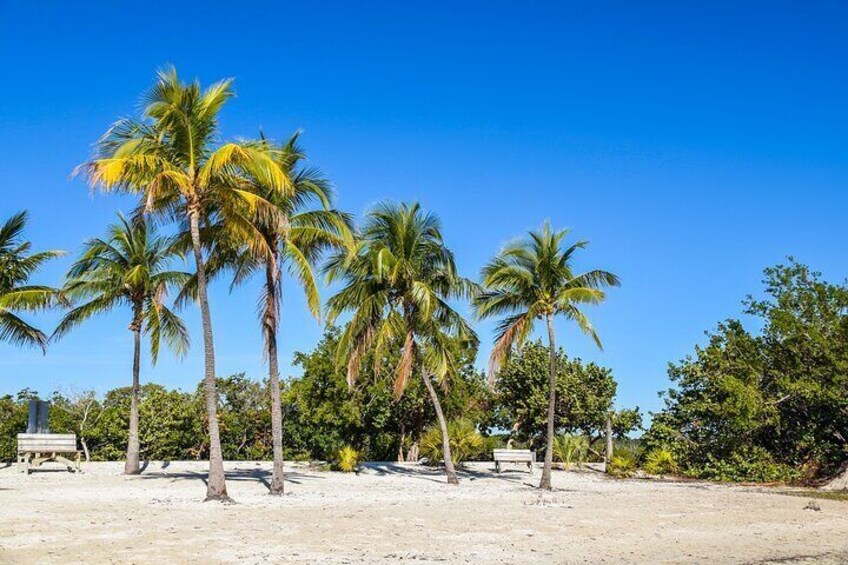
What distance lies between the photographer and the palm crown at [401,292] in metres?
22.2

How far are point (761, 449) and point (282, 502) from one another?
61.1ft

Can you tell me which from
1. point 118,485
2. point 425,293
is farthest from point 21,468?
point 425,293

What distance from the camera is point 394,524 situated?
473 inches

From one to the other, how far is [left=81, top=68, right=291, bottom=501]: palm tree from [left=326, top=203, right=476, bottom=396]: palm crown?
636cm

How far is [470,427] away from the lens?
2858cm

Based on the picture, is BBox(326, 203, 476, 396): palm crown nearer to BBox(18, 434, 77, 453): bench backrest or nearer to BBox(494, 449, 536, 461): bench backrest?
BBox(494, 449, 536, 461): bench backrest

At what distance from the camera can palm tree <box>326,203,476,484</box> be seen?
22172 mm

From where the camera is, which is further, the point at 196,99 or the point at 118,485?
the point at 118,485

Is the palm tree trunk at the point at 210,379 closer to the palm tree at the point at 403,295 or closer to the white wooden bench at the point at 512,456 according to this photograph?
the palm tree at the point at 403,295

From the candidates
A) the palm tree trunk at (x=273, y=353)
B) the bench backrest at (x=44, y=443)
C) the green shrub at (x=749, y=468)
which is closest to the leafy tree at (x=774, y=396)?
the green shrub at (x=749, y=468)

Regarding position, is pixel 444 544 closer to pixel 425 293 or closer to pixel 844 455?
pixel 425 293

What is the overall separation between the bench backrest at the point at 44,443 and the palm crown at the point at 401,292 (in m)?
7.94

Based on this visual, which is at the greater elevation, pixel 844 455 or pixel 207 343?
pixel 207 343

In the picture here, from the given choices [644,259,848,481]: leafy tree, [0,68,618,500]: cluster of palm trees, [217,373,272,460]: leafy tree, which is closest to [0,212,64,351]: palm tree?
[0,68,618,500]: cluster of palm trees
